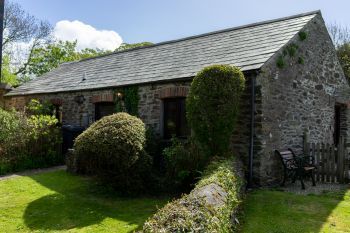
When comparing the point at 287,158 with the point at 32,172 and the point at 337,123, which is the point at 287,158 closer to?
the point at 337,123

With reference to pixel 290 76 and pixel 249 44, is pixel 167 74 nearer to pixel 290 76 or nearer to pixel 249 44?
pixel 249 44

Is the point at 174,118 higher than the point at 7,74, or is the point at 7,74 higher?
the point at 7,74

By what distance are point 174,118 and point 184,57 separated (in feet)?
9.51

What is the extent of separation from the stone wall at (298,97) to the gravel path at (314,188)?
54cm

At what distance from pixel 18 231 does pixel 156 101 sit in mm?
6507

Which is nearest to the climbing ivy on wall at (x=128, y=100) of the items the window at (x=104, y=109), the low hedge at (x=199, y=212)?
the window at (x=104, y=109)

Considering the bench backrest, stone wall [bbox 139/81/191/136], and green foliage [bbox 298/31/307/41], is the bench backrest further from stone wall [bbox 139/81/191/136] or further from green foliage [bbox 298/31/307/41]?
green foliage [bbox 298/31/307/41]

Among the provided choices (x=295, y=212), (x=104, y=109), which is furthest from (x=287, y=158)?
(x=104, y=109)

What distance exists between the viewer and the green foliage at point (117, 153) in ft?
24.5

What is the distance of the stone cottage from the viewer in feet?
29.4

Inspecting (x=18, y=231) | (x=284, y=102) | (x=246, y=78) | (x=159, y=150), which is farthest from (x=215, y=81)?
(x=18, y=231)

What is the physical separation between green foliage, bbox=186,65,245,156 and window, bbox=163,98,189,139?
233 cm

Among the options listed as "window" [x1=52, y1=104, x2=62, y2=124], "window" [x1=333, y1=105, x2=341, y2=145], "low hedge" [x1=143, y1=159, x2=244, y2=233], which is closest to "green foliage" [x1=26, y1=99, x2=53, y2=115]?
"window" [x1=52, y1=104, x2=62, y2=124]

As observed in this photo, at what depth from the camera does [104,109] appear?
1358cm
